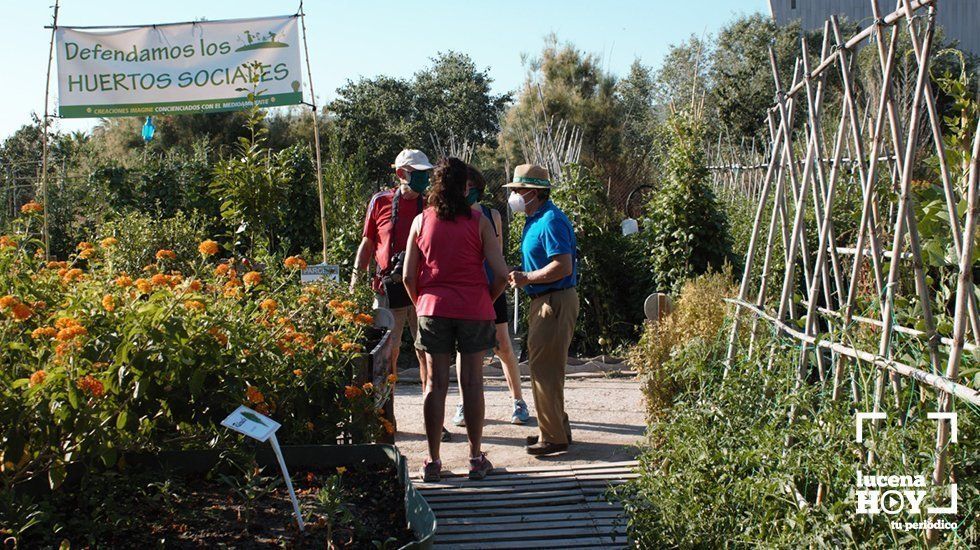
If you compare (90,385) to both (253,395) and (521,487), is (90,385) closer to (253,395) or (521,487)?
(253,395)

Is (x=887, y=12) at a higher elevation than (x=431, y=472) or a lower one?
higher

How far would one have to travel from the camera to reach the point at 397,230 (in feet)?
17.4

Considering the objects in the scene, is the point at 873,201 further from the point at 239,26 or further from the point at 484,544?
the point at 239,26

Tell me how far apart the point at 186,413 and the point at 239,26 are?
16.2 ft

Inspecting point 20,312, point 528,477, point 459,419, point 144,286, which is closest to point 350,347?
point 144,286

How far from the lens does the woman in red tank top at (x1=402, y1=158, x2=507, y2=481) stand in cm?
437

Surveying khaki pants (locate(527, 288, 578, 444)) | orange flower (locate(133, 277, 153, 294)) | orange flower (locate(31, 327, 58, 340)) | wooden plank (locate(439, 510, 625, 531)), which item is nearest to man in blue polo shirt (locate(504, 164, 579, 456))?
khaki pants (locate(527, 288, 578, 444))

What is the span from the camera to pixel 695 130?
8383mm

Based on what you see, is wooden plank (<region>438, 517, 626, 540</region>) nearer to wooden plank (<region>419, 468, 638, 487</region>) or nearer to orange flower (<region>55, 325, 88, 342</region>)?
wooden plank (<region>419, 468, 638, 487</region>)

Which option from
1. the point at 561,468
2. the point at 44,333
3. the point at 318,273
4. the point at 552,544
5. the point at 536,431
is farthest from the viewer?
the point at 536,431

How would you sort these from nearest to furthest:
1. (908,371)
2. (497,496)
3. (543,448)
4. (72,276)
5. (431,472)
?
(908,371)
(72,276)
(497,496)
(431,472)
(543,448)

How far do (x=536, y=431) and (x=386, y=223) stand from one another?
1551 mm

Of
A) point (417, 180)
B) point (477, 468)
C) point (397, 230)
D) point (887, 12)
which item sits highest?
point (887, 12)

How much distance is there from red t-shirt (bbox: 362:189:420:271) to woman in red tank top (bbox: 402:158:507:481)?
32.5 inches
